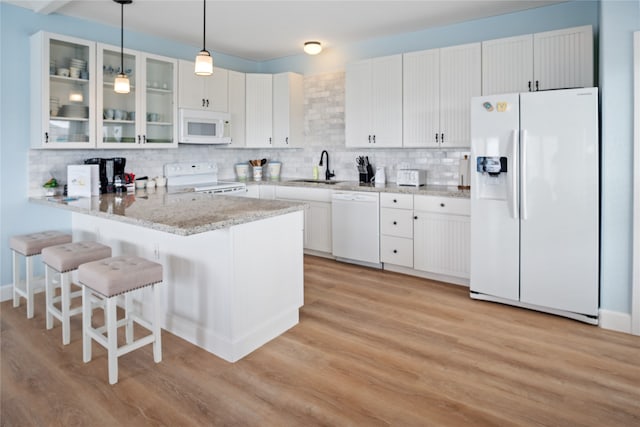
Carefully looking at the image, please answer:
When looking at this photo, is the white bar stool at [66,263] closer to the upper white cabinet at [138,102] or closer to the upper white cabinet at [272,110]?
the upper white cabinet at [138,102]

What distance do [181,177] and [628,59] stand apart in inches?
177

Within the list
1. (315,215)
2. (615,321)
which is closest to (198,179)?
(315,215)

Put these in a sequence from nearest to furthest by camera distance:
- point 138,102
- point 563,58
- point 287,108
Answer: point 563,58, point 138,102, point 287,108

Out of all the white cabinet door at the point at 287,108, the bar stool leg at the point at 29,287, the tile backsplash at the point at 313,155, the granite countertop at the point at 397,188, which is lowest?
the bar stool leg at the point at 29,287

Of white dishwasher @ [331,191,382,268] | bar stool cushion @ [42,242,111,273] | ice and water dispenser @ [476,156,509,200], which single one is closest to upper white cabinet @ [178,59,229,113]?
white dishwasher @ [331,191,382,268]

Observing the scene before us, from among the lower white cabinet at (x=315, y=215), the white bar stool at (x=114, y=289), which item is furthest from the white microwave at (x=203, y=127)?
the white bar stool at (x=114, y=289)

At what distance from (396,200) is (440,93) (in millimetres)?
1196

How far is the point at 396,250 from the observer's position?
443cm

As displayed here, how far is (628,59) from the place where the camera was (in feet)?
9.46

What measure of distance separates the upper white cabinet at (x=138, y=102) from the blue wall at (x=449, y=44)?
0.45 m

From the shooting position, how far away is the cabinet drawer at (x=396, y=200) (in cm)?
428

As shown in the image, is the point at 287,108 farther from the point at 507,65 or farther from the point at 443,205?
the point at 507,65

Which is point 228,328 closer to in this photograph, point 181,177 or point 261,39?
point 181,177

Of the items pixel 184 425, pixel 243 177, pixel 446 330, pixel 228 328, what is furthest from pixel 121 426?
pixel 243 177
